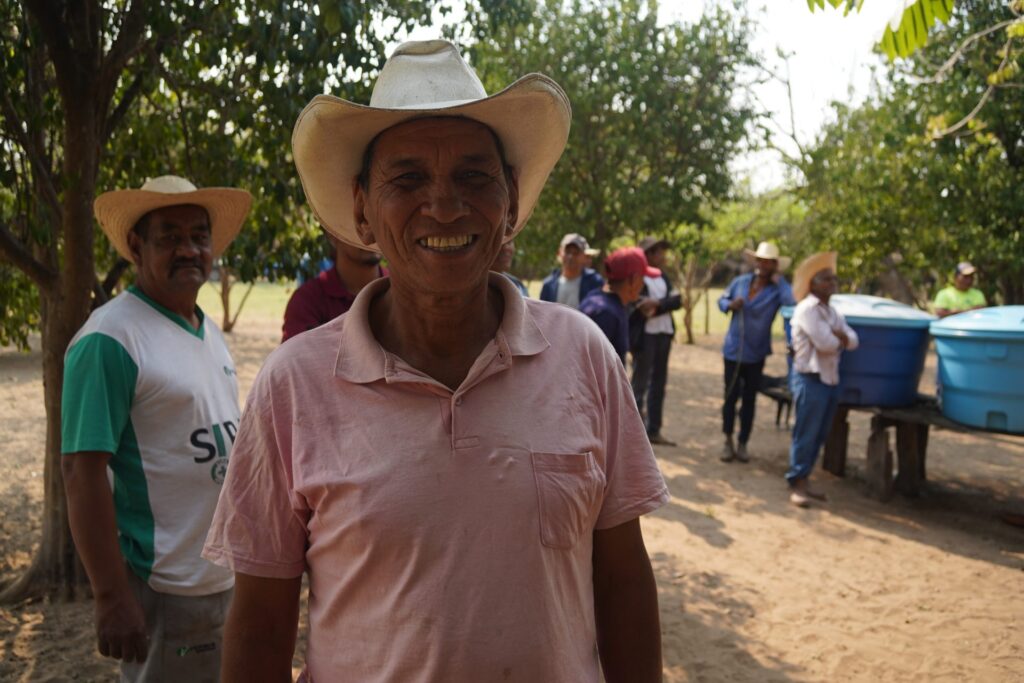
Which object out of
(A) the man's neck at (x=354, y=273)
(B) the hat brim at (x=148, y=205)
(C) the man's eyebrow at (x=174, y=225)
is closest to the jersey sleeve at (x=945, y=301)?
(A) the man's neck at (x=354, y=273)

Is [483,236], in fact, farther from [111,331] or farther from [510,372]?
[111,331]

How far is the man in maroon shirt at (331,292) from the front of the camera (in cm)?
354

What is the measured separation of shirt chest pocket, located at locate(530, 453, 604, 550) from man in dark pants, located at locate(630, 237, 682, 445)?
23.4ft

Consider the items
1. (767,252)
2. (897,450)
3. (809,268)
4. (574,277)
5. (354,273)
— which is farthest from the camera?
(767,252)

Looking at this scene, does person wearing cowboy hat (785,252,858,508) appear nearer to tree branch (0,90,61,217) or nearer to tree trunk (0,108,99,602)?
tree trunk (0,108,99,602)

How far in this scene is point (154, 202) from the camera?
2.92 metres

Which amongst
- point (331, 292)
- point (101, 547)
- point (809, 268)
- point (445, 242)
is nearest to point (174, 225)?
point (331, 292)

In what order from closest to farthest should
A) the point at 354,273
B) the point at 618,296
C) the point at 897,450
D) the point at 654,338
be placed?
the point at 354,273 → the point at 618,296 → the point at 897,450 → the point at 654,338

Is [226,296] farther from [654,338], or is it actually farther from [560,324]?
[560,324]

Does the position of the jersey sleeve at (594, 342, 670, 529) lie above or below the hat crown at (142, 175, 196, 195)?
below

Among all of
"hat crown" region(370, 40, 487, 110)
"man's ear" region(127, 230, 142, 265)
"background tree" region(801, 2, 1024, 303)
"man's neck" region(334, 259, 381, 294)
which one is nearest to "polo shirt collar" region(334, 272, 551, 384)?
"hat crown" region(370, 40, 487, 110)

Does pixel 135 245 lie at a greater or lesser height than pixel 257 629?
greater

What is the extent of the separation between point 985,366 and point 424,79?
19.2 feet

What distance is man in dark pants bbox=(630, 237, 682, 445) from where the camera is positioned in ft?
28.3
